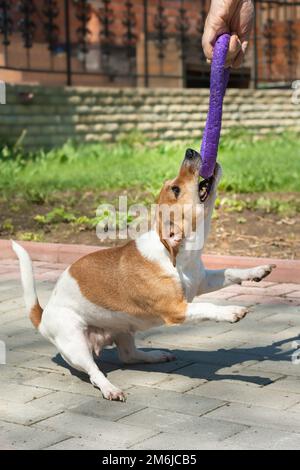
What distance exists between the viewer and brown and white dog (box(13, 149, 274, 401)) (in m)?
4.92

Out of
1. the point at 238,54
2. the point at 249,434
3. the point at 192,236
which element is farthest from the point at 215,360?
the point at 238,54

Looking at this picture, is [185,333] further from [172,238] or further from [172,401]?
[172,401]

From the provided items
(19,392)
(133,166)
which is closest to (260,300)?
(19,392)

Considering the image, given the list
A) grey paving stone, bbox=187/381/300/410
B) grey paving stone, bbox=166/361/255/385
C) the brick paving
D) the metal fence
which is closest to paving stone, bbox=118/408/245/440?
the brick paving

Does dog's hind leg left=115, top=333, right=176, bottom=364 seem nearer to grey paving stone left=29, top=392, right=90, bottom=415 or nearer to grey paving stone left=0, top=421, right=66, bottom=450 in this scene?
grey paving stone left=29, top=392, right=90, bottom=415

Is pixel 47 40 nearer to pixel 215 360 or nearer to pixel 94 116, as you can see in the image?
pixel 94 116

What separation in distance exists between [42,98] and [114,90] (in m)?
1.60

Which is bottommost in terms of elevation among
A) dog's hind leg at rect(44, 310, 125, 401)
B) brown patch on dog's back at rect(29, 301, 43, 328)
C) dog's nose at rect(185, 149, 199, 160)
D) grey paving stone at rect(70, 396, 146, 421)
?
grey paving stone at rect(70, 396, 146, 421)

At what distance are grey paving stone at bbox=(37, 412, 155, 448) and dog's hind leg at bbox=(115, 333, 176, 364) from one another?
2.91 feet

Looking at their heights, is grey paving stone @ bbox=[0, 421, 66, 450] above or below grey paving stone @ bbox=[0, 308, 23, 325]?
above

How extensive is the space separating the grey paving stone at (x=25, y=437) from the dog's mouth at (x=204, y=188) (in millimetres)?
1577

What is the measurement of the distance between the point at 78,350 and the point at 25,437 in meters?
0.90

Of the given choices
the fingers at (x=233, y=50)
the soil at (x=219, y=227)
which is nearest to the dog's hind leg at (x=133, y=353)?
the fingers at (x=233, y=50)

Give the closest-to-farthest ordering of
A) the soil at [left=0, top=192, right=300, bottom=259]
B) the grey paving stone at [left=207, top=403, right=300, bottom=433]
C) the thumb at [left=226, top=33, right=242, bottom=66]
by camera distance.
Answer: the grey paving stone at [left=207, top=403, right=300, bottom=433]
the thumb at [left=226, top=33, right=242, bottom=66]
the soil at [left=0, top=192, right=300, bottom=259]
